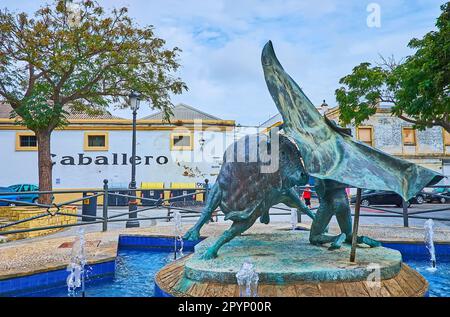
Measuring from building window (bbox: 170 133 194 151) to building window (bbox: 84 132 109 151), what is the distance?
4.10m

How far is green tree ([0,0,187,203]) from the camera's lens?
11.4 metres

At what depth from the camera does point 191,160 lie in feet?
76.5

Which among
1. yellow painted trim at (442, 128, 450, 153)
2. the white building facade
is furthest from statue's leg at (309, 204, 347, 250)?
yellow painted trim at (442, 128, 450, 153)

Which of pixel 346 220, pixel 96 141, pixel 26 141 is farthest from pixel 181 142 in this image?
pixel 346 220

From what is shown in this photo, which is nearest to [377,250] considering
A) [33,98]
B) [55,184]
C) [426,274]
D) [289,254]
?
[289,254]

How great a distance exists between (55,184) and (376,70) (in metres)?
19.2

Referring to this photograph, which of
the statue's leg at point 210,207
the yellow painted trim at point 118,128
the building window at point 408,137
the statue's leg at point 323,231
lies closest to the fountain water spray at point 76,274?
the statue's leg at point 210,207

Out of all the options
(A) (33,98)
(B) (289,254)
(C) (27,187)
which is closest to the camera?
(B) (289,254)

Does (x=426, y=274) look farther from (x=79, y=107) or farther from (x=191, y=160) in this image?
(x=191, y=160)

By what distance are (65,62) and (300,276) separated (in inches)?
427

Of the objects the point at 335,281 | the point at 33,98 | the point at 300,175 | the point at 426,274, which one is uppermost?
the point at 33,98

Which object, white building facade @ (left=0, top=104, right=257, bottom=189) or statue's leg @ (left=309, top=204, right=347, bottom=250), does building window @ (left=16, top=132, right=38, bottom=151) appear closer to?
white building facade @ (left=0, top=104, right=257, bottom=189)

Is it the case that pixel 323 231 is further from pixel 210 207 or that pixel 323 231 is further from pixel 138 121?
pixel 138 121

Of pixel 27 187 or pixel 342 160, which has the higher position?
pixel 342 160
